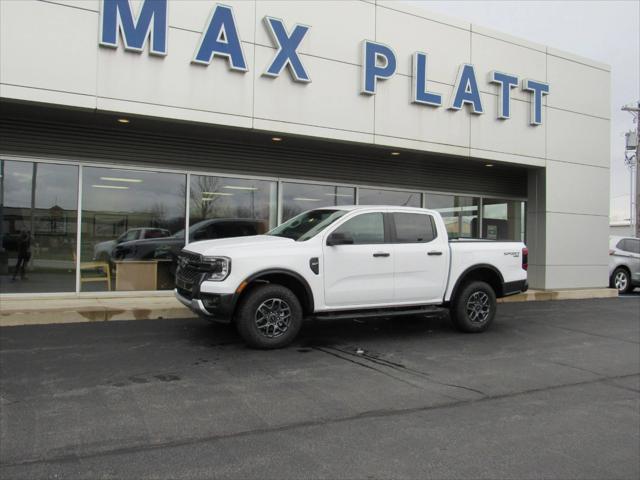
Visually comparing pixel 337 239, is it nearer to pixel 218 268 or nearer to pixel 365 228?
pixel 365 228

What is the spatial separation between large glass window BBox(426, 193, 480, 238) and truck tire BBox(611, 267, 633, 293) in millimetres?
4547

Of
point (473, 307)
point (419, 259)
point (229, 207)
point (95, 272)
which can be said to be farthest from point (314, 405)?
point (229, 207)

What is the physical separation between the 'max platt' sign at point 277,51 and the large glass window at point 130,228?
2.79 m

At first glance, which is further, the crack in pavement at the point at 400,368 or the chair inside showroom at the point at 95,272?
the chair inside showroom at the point at 95,272

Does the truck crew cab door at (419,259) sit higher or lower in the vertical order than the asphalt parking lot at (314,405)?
higher

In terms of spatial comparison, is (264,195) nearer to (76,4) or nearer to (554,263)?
(76,4)

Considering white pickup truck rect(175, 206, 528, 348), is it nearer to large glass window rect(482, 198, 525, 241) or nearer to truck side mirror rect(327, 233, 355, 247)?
truck side mirror rect(327, 233, 355, 247)

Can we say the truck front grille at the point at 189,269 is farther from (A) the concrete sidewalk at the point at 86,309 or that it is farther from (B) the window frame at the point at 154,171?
(B) the window frame at the point at 154,171

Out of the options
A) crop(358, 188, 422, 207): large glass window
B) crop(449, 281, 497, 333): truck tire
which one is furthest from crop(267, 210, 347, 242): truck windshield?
crop(358, 188, 422, 207): large glass window

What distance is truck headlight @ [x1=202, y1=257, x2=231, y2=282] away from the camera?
6480mm

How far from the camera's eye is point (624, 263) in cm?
1562

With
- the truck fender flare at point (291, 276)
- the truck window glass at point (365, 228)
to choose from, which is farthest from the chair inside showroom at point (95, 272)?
the truck window glass at point (365, 228)

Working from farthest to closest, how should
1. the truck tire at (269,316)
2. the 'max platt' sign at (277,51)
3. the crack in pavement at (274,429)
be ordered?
1. the 'max platt' sign at (277,51)
2. the truck tire at (269,316)
3. the crack in pavement at (274,429)

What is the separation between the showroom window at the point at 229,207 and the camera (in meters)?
11.1
